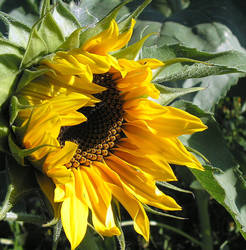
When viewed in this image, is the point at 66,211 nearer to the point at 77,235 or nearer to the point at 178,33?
the point at 77,235

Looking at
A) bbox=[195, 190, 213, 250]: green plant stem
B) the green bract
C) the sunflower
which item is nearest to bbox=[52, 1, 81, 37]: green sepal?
the green bract

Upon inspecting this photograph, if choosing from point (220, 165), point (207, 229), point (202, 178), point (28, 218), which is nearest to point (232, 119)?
point (207, 229)

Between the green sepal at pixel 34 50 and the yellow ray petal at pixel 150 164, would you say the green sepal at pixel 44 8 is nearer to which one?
the green sepal at pixel 34 50

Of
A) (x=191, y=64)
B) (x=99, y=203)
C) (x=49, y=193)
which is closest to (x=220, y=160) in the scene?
(x=191, y=64)

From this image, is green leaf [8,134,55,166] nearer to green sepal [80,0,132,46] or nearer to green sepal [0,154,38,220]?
green sepal [0,154,38,220]

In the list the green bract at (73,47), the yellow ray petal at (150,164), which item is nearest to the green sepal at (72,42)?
the green bract at (73,47)

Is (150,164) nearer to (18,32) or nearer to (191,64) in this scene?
(191,64)
